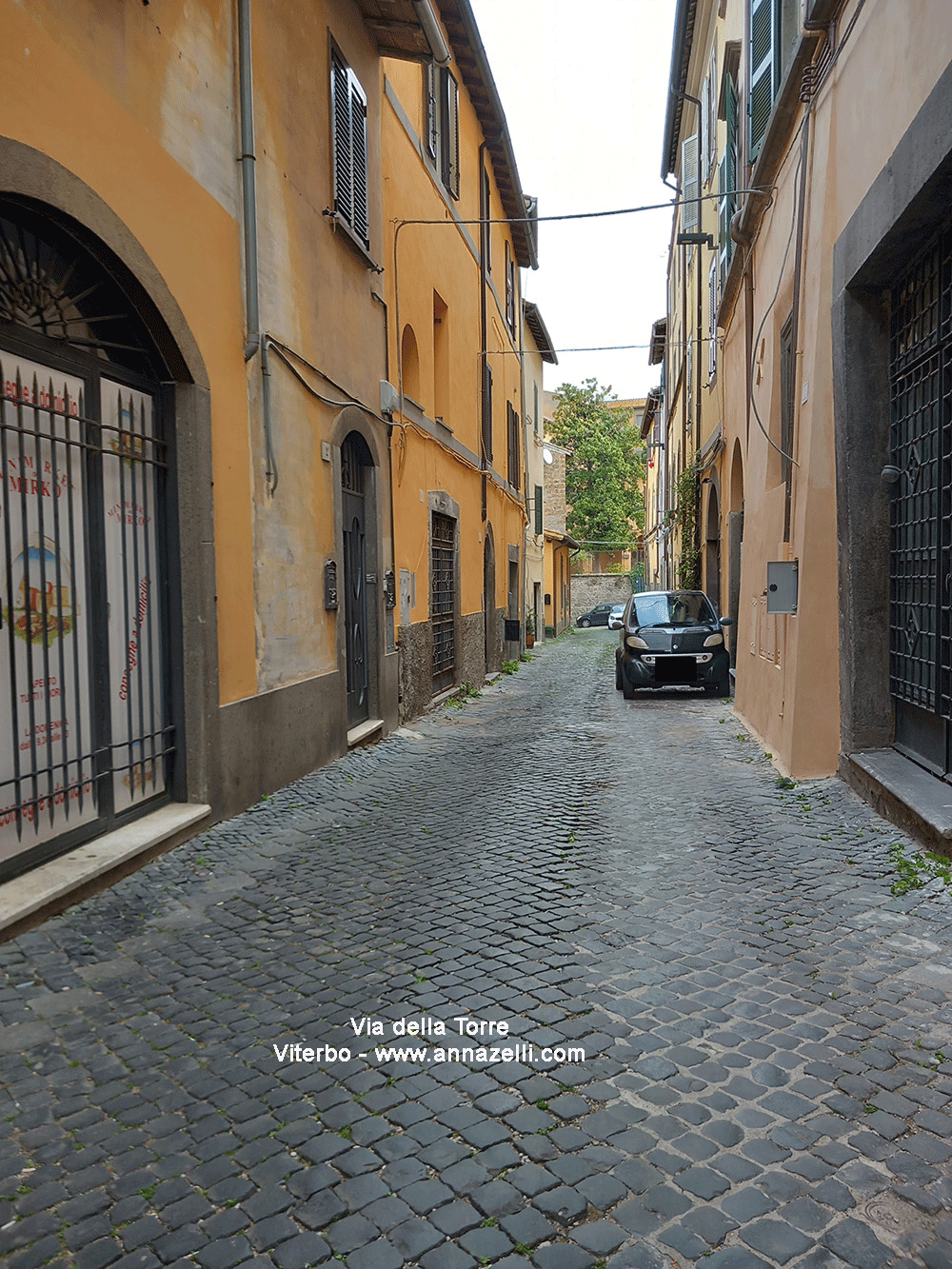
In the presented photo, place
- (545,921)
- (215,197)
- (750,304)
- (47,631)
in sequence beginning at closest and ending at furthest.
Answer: (545,921) → (47,631) → (215,197) → (750,304)

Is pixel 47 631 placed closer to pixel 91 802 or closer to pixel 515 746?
pixel 91 802

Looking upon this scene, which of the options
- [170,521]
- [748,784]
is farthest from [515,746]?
[170,521]

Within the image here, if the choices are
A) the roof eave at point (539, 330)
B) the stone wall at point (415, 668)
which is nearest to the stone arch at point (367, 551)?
the stone wall at point (415, 668)

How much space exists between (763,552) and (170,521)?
5.57 m

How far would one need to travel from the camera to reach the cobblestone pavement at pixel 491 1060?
2.08 meters

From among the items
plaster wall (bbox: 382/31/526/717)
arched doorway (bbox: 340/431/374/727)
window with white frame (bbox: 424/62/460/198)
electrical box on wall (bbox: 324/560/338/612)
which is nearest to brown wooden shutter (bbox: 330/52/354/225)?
plaster wall (bbox: 382/31/526/717)

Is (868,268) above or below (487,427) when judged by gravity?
below

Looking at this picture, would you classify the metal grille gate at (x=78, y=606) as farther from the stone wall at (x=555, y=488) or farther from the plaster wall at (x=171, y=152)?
the stone wall at (x=555, y=488)

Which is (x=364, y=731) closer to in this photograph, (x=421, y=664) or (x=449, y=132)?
(x=421, y=664)

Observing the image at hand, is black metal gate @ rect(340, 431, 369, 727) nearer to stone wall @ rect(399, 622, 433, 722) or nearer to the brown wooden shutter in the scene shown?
stone wall @ rect(399, 622, 433, 722)

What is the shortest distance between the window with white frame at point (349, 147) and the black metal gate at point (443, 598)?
431 centimetres

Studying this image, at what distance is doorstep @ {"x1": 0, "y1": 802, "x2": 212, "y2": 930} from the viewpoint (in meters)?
3.75

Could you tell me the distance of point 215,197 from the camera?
224 inches

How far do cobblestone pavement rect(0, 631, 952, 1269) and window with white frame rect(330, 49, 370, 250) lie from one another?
5881mm
